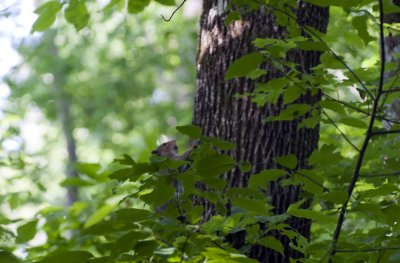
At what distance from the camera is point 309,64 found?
2863 millimetres

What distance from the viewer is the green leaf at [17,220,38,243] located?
2062 millimetres

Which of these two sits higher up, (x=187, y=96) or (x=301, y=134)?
(x=301, y=134)

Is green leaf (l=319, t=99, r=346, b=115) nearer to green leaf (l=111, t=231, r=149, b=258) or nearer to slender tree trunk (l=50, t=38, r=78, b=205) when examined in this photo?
green leaf (l=111, t=231, r=149, b=258)

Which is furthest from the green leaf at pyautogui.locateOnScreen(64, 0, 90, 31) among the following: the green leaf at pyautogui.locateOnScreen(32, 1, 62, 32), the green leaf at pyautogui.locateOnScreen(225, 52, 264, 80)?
the green leaf at pyautogui.locateOnScreen(225, 52, 264, 80)

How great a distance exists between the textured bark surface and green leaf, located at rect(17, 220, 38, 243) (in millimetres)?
869

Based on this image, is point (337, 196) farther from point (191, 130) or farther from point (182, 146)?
point (182, 146)

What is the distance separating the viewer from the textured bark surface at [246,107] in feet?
9.12

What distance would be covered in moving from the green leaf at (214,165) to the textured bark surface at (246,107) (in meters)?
1.22

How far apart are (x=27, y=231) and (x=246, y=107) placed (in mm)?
1165

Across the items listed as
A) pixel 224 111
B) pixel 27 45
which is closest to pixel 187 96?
pixel 27 45

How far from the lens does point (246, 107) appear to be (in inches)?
112

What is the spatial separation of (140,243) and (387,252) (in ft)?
2.46

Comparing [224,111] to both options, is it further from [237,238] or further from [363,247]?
[363,247]

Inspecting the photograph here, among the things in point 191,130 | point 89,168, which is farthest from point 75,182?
point 191,130
